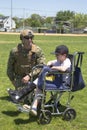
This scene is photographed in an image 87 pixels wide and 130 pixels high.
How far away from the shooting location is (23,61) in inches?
321

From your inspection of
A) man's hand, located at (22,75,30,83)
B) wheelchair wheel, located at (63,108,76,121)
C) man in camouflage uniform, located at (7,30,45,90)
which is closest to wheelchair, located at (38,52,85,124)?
wheelchair wheel, located at (63,108,76,121)

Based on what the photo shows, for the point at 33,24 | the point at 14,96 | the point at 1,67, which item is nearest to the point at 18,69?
the point at 14,96

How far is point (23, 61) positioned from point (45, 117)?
1.52m

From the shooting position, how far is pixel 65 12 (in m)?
165

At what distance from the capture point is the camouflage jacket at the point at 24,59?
26.4 feet

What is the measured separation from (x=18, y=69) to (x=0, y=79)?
15.3 feet

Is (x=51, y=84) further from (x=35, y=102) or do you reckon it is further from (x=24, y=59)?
(x=24, y=59)

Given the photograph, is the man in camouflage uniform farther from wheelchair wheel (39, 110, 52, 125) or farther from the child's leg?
wheelchair wheel (39, 110, 52, 125)

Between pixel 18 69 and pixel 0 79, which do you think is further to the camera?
pixel 0 79

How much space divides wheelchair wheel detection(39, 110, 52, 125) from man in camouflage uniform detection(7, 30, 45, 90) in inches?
36.6

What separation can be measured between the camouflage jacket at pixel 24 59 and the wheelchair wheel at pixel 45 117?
108 cm

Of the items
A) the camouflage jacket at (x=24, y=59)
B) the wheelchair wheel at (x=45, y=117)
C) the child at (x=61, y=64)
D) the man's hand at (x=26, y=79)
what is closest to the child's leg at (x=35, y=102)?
the child at (x=61, y=64)

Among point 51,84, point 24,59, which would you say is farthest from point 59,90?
point 24,59

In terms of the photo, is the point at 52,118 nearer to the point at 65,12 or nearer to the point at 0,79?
the point at 0,79
